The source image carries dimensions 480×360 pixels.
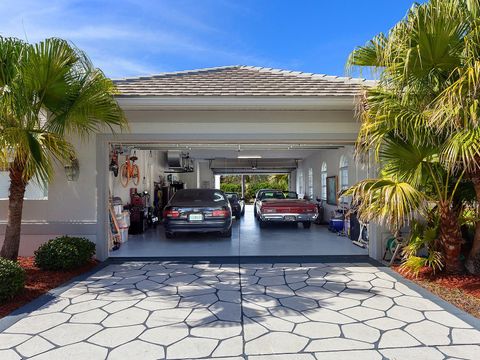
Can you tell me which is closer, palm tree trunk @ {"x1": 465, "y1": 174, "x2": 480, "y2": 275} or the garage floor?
palm tree trunk @ {"x1": 465, "y1": 174, "x2": 480, "y2": 275}

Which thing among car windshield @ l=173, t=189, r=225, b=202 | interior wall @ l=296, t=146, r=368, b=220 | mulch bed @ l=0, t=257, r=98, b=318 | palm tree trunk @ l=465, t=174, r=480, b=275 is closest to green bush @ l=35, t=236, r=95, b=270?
mulch bed @ l=0, t=257, r=98, b=318

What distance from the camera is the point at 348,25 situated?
9.48 metres

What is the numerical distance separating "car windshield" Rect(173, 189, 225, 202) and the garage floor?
1148 mm

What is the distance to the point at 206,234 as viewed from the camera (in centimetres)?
1023

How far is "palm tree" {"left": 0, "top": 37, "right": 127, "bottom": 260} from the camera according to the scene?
462 cm

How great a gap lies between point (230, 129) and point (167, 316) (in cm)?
421

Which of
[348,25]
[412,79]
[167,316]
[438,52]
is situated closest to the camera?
[167,316]

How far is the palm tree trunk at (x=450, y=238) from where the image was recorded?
5.02 meters

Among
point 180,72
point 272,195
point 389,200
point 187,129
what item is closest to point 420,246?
point 389,200

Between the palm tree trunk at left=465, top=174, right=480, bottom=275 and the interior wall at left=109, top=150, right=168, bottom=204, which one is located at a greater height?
the interior wall at left=109, top=150, right=168, bottom=204

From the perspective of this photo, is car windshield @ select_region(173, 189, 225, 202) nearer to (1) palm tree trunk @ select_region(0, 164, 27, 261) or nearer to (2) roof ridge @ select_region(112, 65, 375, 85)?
(2) roof ridge @ select_region(112, 65, 375, 85)

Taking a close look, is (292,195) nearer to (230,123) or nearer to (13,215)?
(230,123)

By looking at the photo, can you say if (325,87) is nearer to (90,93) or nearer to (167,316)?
(90,93)

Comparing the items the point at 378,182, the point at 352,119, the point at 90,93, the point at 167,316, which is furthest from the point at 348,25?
the point at 167,316
